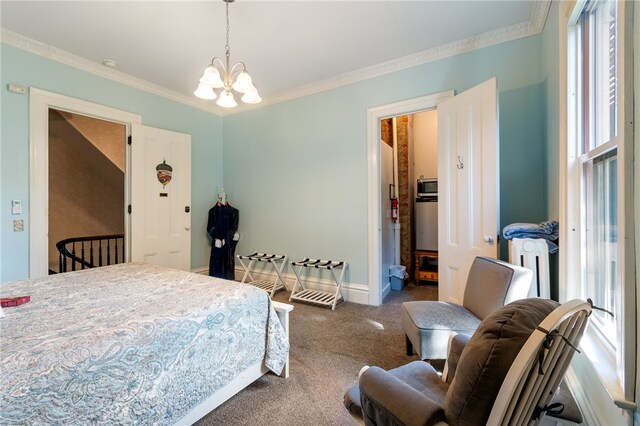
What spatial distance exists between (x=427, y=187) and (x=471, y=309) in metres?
2.80

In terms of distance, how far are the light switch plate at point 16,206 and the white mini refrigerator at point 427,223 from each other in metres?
4.84

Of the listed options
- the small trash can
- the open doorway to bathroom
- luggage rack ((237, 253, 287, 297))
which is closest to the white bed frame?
luggage rack ((237, 253, 287, 297))

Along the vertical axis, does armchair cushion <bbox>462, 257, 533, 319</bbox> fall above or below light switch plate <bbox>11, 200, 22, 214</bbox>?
below

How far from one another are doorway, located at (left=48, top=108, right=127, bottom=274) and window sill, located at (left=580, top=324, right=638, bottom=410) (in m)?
4.93

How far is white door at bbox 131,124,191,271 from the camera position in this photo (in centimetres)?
355

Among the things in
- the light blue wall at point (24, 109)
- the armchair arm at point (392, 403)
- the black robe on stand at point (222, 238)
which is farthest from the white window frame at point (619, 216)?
the light blue wall at point (24, 109)

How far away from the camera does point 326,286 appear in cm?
370

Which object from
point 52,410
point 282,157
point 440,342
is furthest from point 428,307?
point 282,157

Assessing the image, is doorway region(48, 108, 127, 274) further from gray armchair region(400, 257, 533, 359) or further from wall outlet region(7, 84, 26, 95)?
gray armchair region(400, 257, 533, 359)

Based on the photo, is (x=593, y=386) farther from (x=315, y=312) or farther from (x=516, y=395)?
(x=315, y=312)

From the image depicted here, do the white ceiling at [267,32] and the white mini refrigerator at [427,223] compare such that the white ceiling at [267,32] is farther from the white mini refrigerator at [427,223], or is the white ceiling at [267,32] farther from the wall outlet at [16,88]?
the white mini refrigerator at [427,223]

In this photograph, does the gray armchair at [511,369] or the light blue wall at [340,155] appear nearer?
the gray armchair at [511,369]

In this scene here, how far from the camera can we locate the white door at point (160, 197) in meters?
3.55

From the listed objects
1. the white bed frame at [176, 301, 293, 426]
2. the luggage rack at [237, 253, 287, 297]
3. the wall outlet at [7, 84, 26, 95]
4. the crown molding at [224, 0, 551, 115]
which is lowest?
the white bed frame at [176, 301, 293, 426]
